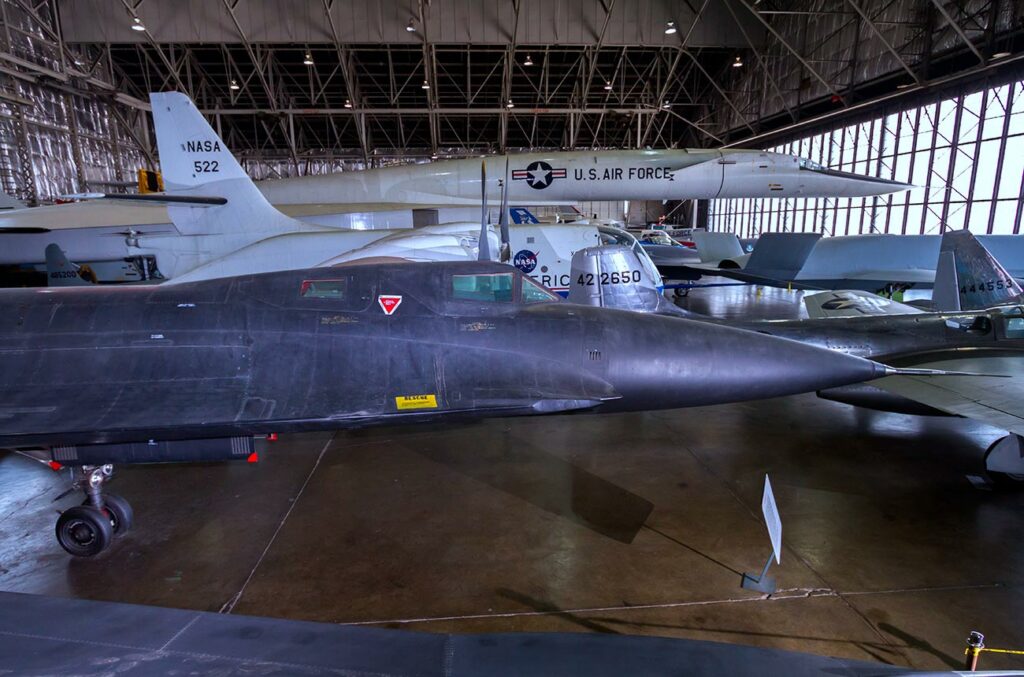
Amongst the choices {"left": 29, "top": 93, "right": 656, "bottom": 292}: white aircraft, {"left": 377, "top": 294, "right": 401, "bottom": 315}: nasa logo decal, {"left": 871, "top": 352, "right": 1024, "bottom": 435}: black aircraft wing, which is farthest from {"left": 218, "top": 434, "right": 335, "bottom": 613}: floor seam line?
{"left": 871, "top": 352, "right": 1024, "bottom": 435}: black aircraft wing

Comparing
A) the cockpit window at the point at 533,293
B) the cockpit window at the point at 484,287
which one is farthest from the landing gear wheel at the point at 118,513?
the cockpit window at the point at 533,293

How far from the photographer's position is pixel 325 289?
504 centimetres

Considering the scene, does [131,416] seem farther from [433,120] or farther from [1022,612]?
[433,120]

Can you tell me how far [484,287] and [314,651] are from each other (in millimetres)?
3543

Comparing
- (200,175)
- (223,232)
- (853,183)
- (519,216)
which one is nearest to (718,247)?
(853,183)

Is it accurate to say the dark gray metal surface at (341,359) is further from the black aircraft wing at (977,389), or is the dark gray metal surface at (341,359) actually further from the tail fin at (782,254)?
the tail fin at (782,254)

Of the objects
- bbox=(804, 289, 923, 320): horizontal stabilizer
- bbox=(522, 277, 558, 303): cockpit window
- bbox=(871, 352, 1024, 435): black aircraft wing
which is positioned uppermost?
bbox=(522, 277, 558, 303): cockpit window

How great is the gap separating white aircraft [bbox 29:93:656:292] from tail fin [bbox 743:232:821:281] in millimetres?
8783

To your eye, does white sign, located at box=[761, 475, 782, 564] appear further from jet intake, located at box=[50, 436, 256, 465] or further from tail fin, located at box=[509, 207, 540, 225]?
tail fin, located at box=[509, 207, 540, 225]

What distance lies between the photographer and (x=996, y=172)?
60.7ft

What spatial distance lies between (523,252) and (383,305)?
828 centimetres

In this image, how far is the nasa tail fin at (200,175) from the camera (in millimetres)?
10758

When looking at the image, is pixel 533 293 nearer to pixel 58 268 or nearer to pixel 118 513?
pixel 118 513

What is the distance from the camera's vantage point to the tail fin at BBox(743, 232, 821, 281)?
675 inches
